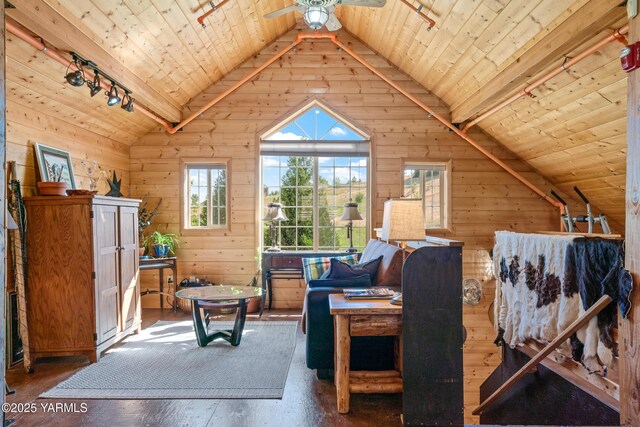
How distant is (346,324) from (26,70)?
3.26 m

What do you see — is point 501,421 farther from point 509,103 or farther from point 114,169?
point 114,169

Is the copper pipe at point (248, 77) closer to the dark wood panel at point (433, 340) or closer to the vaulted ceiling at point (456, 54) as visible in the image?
the vaulted ceiling at point (456, 54)

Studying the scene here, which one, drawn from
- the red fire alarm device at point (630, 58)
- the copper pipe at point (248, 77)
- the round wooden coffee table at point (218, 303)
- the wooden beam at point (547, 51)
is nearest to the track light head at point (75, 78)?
the round wooden coffee table at point (218, 303)

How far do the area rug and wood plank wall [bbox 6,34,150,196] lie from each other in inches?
70.2

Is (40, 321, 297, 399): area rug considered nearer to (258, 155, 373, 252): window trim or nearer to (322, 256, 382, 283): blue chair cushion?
(322, 256, 382, 283): blue chair cushion

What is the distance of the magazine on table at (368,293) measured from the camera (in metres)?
2.69

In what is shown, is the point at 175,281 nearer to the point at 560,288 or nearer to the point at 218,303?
the point at 218,303

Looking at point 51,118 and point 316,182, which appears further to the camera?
point 316,182

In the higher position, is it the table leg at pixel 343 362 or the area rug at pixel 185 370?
the table leg at pixel 343 362

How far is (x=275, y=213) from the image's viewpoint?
17.6 ft

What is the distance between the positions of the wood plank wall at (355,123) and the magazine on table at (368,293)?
293 cm

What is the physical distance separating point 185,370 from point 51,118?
2.82 metres

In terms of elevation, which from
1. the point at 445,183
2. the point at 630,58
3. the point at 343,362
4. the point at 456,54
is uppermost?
the point at 456,54

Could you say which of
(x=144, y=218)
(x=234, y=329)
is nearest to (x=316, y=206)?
(x=144, y=218)
